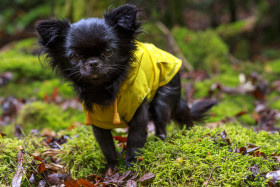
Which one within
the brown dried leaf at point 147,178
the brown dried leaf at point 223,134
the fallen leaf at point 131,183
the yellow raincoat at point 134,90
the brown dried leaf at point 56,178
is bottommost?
the brown dried leaf at point 56,178

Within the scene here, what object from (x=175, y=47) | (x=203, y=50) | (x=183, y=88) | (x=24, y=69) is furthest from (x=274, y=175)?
(x=24, y=69)

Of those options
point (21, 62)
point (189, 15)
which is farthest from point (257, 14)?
point (21, 62)

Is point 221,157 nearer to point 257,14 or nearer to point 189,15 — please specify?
point 257,14

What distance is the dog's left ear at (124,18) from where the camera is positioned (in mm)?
2844

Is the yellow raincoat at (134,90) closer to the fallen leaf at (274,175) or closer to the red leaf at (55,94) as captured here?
the fallen leaf at (274,175)

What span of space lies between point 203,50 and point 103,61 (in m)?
5.90

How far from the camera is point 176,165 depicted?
2.50 m

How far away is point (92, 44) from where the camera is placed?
2633mm

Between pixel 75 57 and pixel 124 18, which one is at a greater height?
pixel 124 18

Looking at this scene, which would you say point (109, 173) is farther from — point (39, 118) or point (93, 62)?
point (39, 118)

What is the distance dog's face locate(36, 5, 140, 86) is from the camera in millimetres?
2666

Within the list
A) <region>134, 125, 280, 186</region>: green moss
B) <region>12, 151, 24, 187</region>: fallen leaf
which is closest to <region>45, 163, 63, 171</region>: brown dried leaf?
<region>12, 151, 24, 187</region>: fallen leaf

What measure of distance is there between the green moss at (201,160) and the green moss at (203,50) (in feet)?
16.4

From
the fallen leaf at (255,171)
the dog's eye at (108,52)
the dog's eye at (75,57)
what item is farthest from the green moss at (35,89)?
the fallen leaf at (255,171)
